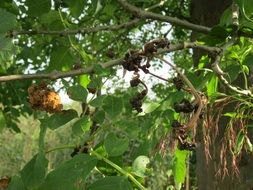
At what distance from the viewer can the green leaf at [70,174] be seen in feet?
2.85

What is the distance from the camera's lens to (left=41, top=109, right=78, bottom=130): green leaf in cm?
99

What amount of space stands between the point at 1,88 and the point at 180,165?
208 cm

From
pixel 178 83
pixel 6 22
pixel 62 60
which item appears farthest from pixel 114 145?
pixel 62 60

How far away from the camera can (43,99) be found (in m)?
0.95

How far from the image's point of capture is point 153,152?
1.13 meters

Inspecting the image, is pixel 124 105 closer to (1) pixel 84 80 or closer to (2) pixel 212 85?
(1) pixel 84 80

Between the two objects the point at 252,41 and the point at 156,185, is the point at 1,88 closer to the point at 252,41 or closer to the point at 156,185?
the point at 252,41

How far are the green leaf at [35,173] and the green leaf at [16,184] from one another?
0.02 meters

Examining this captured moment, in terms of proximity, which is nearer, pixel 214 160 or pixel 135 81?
pixel 135 81

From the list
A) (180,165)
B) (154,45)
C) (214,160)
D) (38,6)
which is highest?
(38,6)

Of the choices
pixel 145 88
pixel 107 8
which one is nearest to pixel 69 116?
pixel 145 88

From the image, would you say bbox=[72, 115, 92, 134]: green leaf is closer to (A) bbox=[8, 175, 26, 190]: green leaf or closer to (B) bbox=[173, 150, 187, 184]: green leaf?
(A) bbox=[8, 175, 26, 190]: green leaf

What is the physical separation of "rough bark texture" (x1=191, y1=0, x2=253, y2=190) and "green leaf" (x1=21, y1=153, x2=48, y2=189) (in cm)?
99

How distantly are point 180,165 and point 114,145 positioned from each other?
0.90 ft
